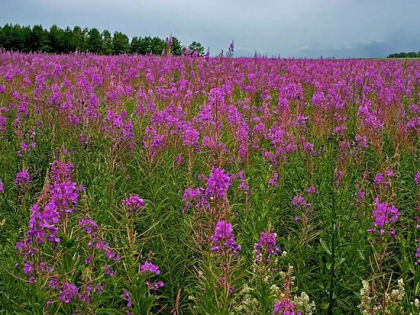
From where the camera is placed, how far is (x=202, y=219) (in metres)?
3.70

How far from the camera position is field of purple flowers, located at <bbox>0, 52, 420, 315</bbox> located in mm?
2381

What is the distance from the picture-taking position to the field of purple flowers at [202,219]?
7.81ft

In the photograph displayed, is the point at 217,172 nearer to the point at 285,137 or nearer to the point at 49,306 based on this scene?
the point at 49,306

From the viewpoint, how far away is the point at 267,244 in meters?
2.59

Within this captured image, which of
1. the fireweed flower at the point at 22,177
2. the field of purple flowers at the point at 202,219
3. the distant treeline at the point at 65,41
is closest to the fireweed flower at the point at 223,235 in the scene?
the field of purple flowers at the point at 202,219

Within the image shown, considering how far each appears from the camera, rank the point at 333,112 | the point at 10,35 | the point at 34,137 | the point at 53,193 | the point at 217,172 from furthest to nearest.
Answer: the point at 10,35 → the point at 333,112 → the point at 34,137 → the point at 53,193 → the point at 217,172

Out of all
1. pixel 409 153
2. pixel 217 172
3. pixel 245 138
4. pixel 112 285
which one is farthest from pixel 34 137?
pixel 409 153

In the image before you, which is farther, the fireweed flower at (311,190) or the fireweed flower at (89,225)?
the fireweed flower at (311,190)

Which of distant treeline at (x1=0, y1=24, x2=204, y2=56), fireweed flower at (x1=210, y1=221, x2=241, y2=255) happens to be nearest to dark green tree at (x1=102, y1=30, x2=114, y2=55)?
distant treeline at (x1=0, y1=24, x2=204, y2=56)

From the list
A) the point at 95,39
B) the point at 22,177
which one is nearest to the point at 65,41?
the point at 95,39

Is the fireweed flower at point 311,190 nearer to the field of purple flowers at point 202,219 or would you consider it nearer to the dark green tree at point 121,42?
the field of purple flowers at point 202,219

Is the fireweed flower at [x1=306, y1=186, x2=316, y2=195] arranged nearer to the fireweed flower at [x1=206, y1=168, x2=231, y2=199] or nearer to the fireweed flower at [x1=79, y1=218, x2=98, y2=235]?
the fireweed flower at [x1=206, y1=168, x2=231, y2=199]

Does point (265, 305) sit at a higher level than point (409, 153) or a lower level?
lower

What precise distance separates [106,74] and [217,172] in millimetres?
9752
